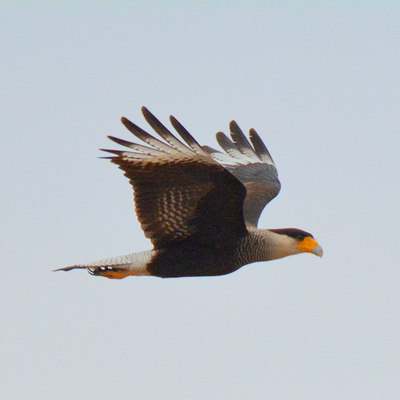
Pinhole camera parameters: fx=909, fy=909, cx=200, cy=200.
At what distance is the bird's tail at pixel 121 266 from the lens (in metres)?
8.23

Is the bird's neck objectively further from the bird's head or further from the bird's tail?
the bird's tail

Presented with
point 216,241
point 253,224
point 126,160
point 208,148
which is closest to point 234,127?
point 208,148

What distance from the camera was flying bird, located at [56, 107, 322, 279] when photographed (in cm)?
734

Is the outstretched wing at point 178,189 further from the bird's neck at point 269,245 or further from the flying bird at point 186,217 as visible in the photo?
the bird's neck at point 269,245

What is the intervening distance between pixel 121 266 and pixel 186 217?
820 mm

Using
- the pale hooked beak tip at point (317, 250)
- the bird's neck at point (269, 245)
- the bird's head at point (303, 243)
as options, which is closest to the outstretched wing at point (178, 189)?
the bird's neck at point (269, 245)

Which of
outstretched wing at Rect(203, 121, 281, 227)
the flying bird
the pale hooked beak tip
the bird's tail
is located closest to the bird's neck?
the flying bird

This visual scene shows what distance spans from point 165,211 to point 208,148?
8.87 feet

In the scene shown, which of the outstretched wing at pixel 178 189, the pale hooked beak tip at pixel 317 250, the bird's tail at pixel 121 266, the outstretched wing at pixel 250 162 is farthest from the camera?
the outstretched wing at pixel 250 162

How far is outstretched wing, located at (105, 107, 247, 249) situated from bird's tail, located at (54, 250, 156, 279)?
172 mm

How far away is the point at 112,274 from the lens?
27.6ft

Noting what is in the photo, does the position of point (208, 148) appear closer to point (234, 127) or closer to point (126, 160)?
point (234, 127)

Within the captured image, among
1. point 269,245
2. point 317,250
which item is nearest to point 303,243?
point 317,250

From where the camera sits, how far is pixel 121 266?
328 inches
